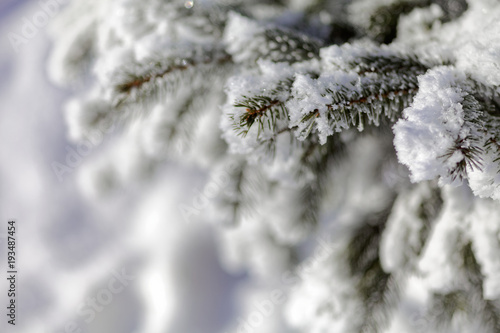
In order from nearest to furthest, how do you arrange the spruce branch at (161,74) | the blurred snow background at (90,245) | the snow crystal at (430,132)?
the snow crystal at (430,132) < the spruce branch at (161,74) < the blurred snow background at (90,245)

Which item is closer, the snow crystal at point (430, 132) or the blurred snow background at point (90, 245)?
the snow crystal at point (430, 132)

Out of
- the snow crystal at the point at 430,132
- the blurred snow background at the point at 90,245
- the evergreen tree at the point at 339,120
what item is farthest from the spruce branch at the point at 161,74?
the blurred snow background at the point at 90,245

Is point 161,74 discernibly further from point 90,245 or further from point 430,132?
point 90,245

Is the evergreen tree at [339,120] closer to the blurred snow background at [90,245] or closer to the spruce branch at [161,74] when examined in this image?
the spruce branch at [161,74]

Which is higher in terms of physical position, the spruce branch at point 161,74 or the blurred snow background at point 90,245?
the spruce branch at point 161,74

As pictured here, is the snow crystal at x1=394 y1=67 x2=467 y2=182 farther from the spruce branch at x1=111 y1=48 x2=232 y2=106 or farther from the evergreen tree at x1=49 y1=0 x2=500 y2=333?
the spruce branch at x1=111 y1=48 x2=232 y2=106

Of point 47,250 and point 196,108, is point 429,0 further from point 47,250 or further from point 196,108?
point 47,250

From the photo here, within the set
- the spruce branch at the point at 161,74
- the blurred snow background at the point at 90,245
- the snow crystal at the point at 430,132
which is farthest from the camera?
the blurred snow background at the point at 90,245
